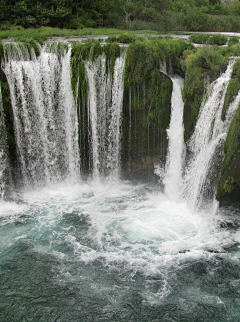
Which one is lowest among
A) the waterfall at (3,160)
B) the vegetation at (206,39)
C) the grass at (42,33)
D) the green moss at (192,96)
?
the waterfall at (3,160)

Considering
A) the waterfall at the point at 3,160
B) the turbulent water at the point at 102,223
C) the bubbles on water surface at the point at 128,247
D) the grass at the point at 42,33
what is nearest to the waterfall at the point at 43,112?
the turbulent water at the point at 102,223

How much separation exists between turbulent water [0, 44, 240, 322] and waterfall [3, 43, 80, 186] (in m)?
0.05

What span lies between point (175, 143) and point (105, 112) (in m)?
3.89

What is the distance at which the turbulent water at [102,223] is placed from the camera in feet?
32.8

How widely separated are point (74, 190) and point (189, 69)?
26.9 feet

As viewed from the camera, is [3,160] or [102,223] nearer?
[102,223]

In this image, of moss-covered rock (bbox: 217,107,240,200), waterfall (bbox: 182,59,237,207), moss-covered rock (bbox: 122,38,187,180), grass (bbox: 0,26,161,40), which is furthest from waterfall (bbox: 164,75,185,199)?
grass (bbox: 0,26,161,40)

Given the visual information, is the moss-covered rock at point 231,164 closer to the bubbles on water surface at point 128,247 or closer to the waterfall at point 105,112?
the bubbles on water surface at point 128,247

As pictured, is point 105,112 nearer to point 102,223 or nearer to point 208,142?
point 208,142

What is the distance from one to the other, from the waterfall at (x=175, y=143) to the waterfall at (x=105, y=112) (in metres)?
2.68

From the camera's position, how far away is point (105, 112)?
17156mm

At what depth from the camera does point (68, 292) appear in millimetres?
10320

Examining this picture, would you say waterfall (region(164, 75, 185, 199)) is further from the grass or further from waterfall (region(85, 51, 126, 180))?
the grass

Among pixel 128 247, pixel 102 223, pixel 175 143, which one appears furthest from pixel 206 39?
pixel 128 247
